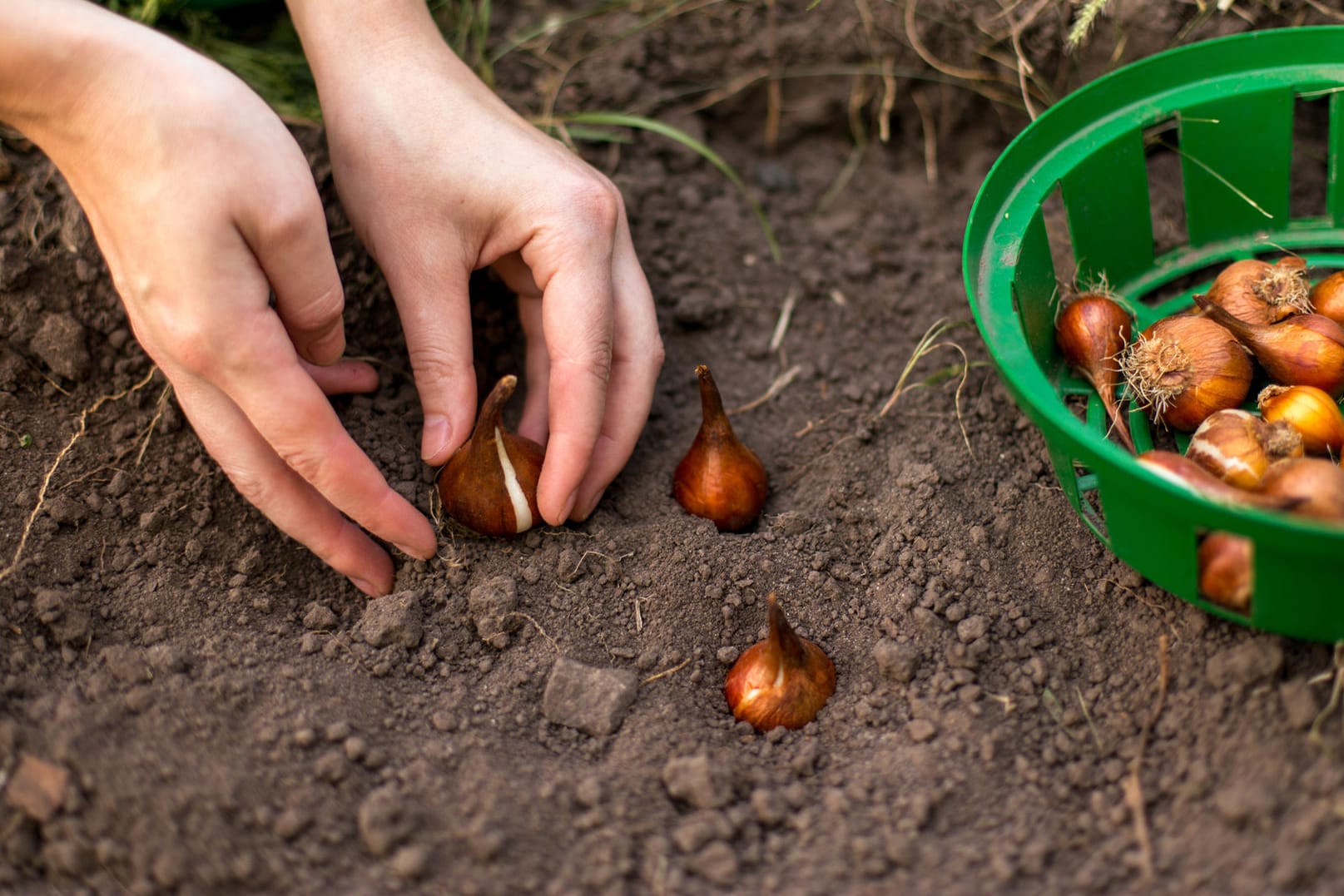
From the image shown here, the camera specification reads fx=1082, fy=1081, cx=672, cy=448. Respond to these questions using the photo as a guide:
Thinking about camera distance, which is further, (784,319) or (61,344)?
(784,319)

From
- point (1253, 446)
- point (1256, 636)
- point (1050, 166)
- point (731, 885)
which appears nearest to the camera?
point (731, 885)

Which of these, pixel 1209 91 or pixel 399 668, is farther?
pixel 1209 91

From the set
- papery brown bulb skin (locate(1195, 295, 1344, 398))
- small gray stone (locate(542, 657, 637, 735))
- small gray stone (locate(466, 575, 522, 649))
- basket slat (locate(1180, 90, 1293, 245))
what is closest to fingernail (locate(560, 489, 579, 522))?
small gray stone (locate(466, 575, 522, 649))

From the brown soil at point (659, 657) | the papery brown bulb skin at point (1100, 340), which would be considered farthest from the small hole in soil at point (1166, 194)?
the papery brown bulb skin at point (1100, 340)

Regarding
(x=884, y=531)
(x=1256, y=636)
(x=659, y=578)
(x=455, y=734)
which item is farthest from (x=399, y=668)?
(x=1256, y=636)

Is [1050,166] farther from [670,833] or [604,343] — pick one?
[670,833]

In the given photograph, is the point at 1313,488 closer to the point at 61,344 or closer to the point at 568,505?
the point at 568,505

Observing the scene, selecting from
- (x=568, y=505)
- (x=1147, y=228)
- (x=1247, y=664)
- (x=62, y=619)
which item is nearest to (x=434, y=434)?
(x=568, y=505)

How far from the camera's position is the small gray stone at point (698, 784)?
1314 mm

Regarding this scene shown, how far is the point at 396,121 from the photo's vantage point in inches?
63.3

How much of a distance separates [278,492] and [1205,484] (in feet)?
4.00

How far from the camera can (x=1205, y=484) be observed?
1.35m

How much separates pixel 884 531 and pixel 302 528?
858 mm

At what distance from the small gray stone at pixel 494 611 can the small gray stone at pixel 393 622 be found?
0.08m
